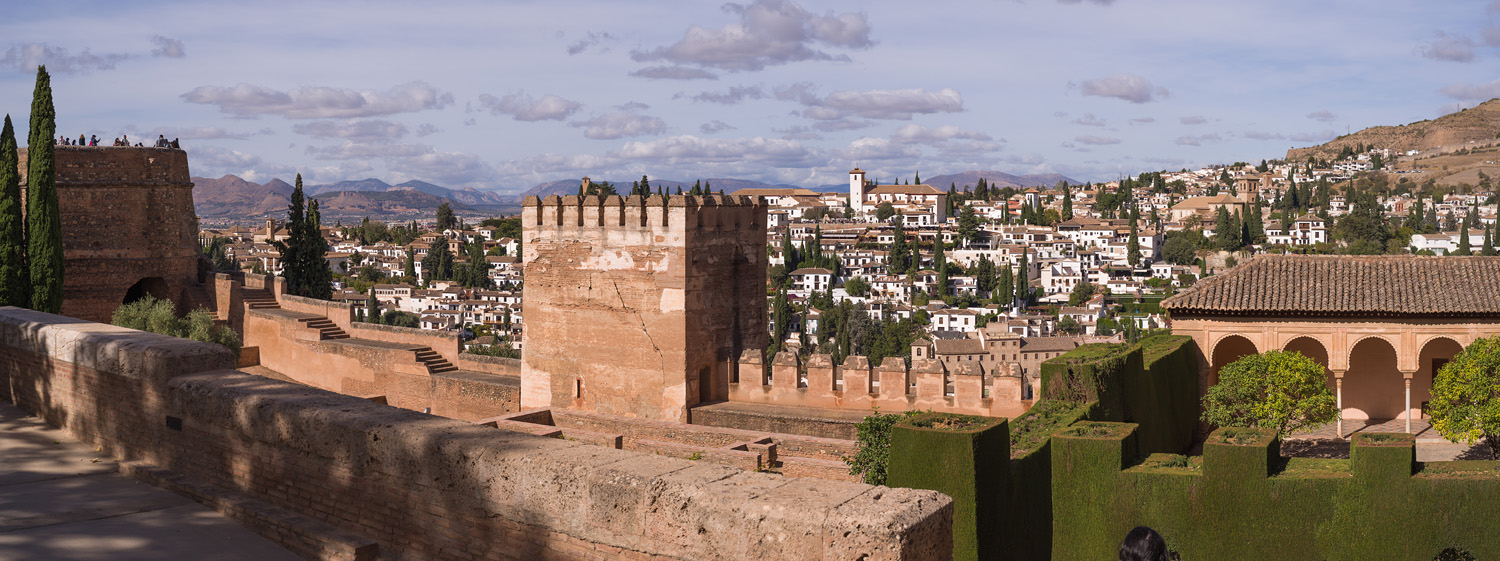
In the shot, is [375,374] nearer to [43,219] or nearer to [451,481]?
[43,219]

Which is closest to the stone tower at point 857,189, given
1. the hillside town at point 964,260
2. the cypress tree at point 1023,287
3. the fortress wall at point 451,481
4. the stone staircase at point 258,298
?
the hillside town at point 964,260

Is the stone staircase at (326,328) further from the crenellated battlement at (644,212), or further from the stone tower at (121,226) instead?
the crenellated battlement at (644,212)

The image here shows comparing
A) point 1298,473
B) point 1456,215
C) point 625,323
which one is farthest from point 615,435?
point 1456,215

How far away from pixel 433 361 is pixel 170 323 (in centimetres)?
684

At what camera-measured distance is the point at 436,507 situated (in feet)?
14.6

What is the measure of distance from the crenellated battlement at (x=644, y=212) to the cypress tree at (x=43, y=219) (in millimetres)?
10946

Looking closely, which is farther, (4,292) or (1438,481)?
(4,292)

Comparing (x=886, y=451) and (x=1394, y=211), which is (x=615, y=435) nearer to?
(x=886, y=451)

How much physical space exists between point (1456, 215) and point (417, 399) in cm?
16244

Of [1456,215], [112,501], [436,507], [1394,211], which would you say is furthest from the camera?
[1394,211]

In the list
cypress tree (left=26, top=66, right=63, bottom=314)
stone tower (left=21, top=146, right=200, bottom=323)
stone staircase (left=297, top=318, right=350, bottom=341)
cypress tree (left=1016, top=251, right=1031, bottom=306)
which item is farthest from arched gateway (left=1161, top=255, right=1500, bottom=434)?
cypress tree (left=1016, top=251, right=1031, bottom=306)

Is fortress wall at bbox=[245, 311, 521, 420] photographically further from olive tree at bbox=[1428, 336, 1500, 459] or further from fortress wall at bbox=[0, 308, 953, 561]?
olive tree at bbox=[1428, 336, 1500, 459]

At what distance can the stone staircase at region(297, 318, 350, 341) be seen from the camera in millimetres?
19750

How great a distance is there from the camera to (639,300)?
13531mm
